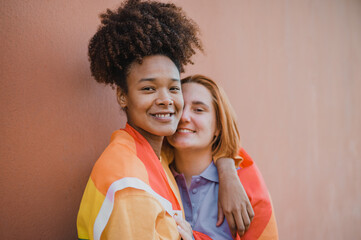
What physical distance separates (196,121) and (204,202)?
1.78 feet

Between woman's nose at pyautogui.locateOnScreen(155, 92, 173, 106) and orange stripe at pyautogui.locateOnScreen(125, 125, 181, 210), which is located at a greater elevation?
woman's nose at pyautogui.locateOnScreen(155, 92, 173, 106)

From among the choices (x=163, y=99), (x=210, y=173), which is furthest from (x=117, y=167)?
(x=210, y=173)

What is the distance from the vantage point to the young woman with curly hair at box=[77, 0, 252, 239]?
4.34ft

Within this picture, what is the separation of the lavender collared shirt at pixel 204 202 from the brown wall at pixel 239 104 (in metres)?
0.66

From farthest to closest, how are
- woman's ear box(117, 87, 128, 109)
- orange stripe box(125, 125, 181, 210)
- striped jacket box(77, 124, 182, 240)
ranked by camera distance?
woman's ear box(117, 87, 128, 109), orange stripe box(125, 125, 181, 210), striped jacket box(77, 124, 182, 240)

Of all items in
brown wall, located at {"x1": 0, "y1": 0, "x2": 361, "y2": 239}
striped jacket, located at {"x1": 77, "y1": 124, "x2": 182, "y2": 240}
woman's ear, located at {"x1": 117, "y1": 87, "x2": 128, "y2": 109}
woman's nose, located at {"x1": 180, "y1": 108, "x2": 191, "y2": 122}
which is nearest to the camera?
striped jacket, located at {"x1": 77, "y1": 124, "x2": 182, "y2": 240}

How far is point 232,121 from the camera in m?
2.17

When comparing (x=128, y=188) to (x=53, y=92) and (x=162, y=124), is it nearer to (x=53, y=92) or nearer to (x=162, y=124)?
(x=162, y=124)

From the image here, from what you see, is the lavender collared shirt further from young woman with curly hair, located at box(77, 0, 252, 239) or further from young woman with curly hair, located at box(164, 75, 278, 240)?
young woman with curly hair, located at box(77, 0, 252, 239)

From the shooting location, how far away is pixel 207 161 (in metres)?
2.15

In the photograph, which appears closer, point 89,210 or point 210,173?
point 89,210

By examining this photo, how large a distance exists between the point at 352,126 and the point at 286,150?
2.05m

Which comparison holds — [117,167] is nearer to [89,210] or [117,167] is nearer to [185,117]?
[89,210]

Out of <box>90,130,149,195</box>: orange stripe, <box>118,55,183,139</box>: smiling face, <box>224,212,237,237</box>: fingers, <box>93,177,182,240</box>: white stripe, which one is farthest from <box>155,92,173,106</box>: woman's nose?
<box>224,212,237,237</box>: fingers
